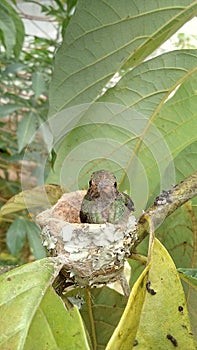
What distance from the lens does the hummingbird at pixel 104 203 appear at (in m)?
0.62

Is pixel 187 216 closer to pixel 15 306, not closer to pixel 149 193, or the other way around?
pixel 149 193

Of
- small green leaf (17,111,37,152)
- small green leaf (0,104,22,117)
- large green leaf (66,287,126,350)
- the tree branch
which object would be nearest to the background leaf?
small green leaf (17,111,37,152)

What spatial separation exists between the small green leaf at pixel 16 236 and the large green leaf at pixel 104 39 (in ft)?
4.29

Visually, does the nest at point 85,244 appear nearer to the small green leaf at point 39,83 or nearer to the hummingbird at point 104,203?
the hummingbird at point 104,203

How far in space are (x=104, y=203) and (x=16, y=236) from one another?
5.17 ft

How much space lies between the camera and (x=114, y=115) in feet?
2.81

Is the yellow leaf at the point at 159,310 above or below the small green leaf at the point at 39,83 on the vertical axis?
above

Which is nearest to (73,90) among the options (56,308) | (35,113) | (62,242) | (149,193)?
(149,193)

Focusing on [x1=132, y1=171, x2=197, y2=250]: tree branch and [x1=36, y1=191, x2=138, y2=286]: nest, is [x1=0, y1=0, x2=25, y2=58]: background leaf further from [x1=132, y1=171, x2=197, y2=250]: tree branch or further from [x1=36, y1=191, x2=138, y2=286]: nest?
[x1=132, y1=171, x2=197, y2=250]: tree branch

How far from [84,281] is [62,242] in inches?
3.0

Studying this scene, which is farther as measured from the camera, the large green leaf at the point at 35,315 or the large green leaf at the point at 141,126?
the large green leaf at the point at 141,126

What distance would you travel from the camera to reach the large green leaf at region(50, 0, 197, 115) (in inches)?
31.9

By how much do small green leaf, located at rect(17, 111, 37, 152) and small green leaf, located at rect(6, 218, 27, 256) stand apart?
362 mm

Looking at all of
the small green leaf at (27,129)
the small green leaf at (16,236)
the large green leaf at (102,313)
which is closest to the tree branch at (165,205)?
the large green leaf at (102,313)
